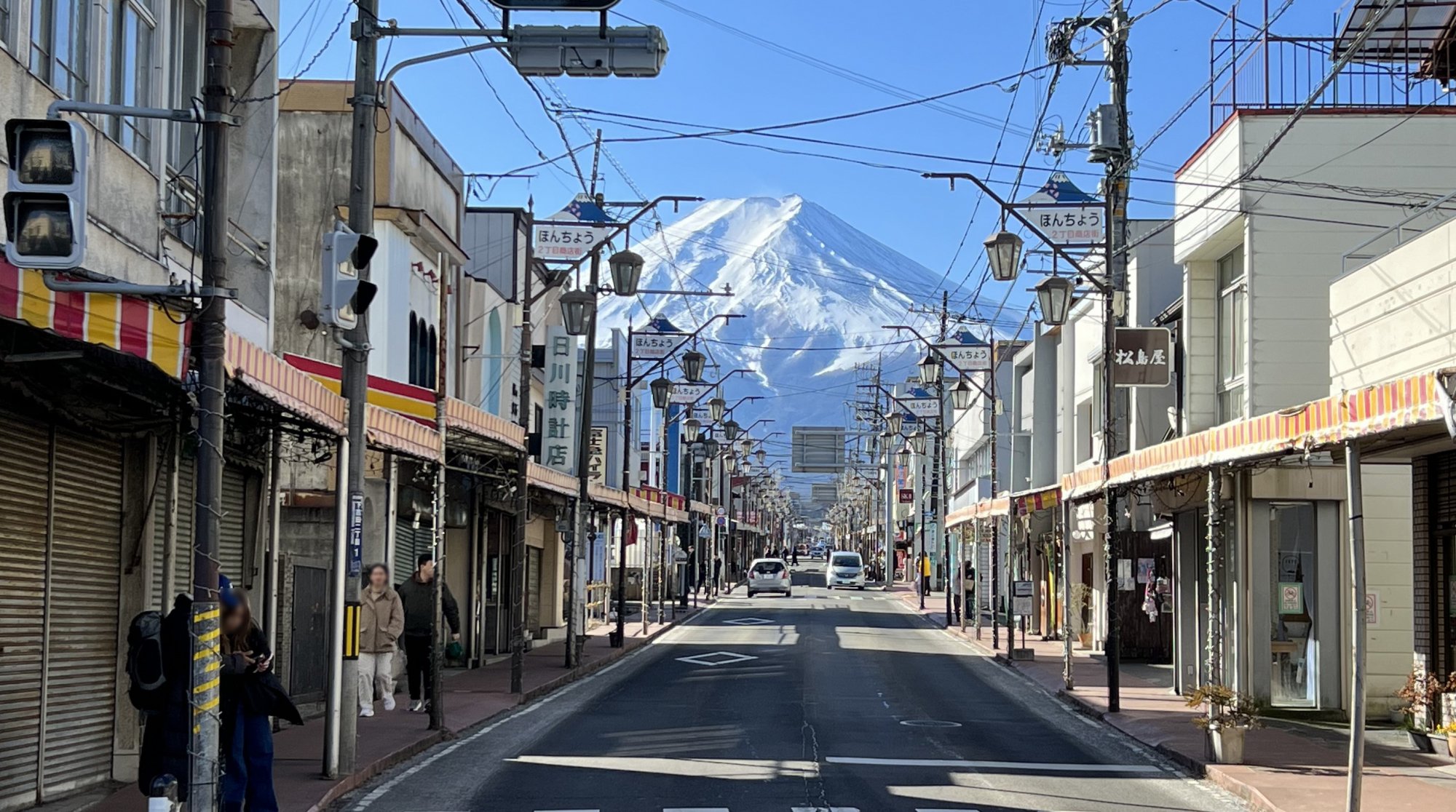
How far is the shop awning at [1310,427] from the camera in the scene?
11.6m

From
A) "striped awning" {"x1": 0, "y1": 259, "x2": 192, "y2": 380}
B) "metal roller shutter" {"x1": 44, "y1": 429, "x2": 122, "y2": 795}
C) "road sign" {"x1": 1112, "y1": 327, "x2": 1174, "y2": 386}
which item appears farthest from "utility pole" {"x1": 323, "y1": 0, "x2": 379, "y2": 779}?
"road sign" {"x1": 1112, "y1": 327, "x2": 1174, "y2": 386}

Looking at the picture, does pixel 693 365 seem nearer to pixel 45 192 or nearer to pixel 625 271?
pixel 625 271

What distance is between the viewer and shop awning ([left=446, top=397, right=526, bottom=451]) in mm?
20344

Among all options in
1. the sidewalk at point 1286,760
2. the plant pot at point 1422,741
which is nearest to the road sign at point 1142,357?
the sidewalk at point 1286,760

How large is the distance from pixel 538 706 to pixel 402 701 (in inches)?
79.5

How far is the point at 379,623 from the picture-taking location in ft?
66.9

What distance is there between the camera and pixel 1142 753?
18.3 meters

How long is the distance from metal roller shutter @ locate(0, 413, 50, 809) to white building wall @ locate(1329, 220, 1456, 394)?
1223 centimetres

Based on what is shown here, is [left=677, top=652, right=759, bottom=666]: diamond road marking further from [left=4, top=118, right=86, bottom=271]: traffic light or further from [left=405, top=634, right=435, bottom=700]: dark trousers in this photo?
[left=4, top=118, right=86, bottom=271]: traffic light

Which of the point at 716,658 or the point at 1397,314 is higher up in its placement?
the point at 1397,314

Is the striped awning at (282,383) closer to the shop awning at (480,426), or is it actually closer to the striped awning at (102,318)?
the striped awning at (102,318)

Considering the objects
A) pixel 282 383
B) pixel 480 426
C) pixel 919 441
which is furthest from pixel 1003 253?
pixel 919 441

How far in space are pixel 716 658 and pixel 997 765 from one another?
16.8m

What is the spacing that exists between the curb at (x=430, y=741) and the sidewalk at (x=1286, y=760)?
7.85 metres
